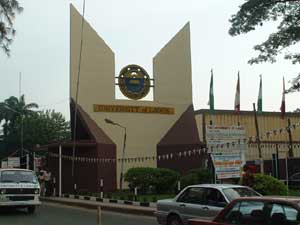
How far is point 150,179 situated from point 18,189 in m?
11.3

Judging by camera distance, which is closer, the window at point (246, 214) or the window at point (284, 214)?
the window at point (284, 214)

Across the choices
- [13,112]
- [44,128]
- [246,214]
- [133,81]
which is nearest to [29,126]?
[44,128]

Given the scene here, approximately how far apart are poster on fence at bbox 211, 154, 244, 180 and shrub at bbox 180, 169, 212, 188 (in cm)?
688

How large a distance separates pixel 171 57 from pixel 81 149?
29.9 ft

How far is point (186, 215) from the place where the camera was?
14117 millimetres

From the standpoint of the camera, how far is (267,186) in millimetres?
21406

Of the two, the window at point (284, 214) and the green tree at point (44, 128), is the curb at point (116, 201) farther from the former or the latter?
the green tree at point (44, 128)

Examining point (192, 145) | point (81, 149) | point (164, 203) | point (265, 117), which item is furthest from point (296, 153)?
point (164, 203)

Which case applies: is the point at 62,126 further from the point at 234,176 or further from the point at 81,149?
the point at 234,176

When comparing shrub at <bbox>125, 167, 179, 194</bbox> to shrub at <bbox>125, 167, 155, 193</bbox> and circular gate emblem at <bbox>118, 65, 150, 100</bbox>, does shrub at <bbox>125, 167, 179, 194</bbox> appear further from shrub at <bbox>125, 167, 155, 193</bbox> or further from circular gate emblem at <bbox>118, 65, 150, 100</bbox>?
circular gate emblem at <bbox>118, 65, 150, 100</bbox>

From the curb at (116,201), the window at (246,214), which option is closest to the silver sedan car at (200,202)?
the window at (246,214)

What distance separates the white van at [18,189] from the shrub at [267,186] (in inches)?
335

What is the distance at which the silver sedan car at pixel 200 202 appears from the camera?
1360 centimetres

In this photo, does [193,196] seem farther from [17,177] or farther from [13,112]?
[13,112]
